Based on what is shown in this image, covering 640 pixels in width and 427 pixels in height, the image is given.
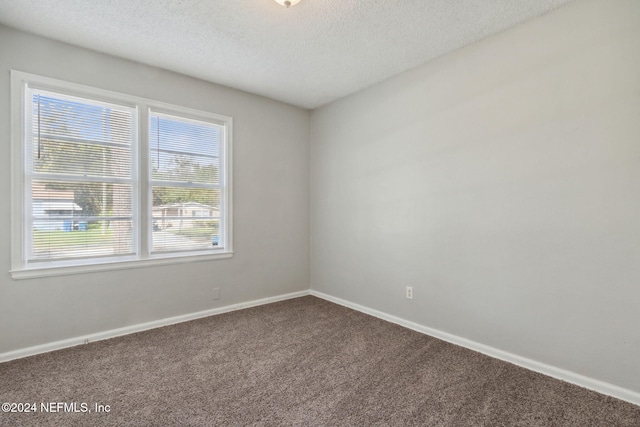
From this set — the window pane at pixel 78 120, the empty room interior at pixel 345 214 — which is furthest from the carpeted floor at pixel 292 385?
the window pane at pixel 78 120

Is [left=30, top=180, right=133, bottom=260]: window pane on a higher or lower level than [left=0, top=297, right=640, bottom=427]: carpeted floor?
higher

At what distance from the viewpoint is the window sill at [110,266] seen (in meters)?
2.49

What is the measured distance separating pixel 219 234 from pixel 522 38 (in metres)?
3.45

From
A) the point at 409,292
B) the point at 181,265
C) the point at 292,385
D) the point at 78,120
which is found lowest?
the point at 292,385

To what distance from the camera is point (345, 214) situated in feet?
12.6

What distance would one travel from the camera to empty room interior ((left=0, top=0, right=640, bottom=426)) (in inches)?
76.6

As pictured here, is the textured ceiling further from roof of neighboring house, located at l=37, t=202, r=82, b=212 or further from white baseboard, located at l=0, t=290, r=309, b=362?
white baseboard, located at l=0, t=290, r=309, b=362

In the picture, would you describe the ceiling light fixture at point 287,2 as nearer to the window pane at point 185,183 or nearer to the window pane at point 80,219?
the window pane at point 185,183

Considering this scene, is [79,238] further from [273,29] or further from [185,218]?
[273,29]

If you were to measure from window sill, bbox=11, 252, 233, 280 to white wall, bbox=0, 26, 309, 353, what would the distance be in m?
0.05

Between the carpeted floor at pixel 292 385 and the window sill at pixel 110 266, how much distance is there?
656 mm

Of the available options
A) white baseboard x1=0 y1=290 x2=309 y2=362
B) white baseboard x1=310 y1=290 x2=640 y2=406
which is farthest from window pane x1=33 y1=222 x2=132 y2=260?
white baseboard x1=310 y1=290 x2=640 y2=406

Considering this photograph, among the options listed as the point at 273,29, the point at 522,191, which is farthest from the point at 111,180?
the point at 522,191

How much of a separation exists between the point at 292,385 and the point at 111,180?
8.11 ft
